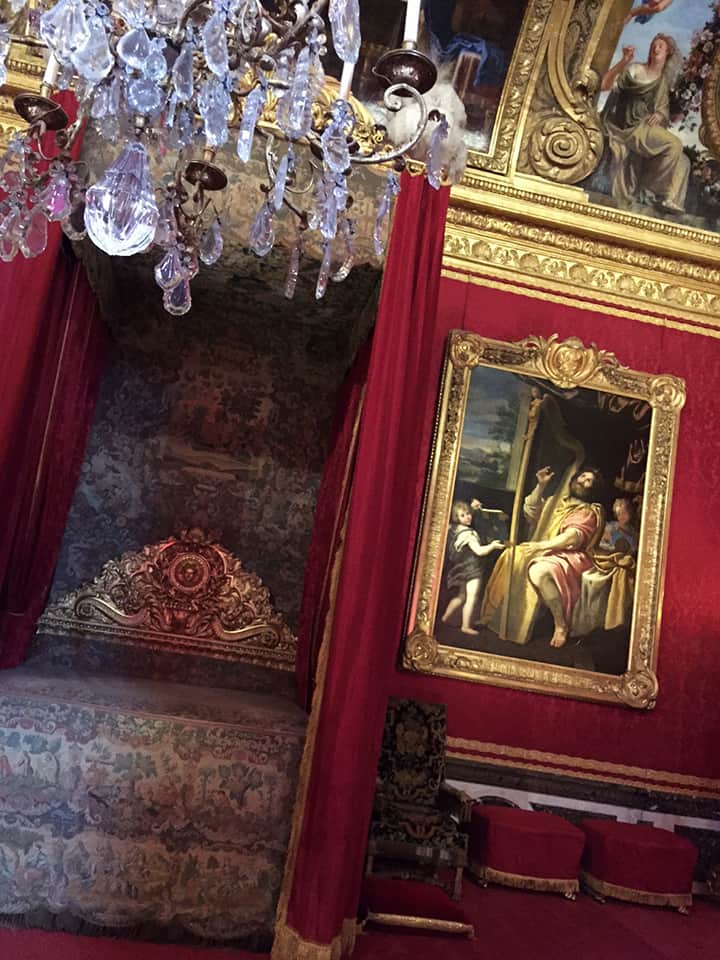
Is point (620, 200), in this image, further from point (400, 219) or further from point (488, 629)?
point (488, 629)

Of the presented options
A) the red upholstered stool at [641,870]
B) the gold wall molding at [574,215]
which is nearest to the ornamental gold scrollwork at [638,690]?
the red upholstered stool at [641,870]

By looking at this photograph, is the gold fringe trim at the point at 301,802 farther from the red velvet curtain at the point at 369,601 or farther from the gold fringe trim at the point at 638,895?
the gold fringe trim at the point at 638,895

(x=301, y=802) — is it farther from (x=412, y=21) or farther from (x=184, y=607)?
(x=412, y=21)

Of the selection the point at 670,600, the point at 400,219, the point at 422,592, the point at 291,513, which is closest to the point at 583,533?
the point at 670,600

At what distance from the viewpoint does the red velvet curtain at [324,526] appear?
14.6 ft

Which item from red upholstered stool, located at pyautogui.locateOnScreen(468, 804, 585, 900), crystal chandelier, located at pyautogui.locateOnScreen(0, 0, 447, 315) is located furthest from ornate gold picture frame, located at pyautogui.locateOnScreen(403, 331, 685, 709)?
crystal chandelier, located at pyautogui.locateOnScreen(0, 0, 447, 315)

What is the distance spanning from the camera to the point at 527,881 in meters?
4.53

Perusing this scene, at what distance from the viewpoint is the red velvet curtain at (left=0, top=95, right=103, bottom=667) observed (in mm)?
3420

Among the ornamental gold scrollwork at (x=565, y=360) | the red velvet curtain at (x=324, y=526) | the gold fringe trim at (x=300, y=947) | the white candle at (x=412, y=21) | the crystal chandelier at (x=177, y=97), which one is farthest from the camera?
the ornamental gold scrollwork at (x=565, y=360)

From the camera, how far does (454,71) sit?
5.57m

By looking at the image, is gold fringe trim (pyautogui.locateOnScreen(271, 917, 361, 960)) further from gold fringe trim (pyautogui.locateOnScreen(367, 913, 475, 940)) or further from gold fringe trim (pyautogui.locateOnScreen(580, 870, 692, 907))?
gold fringe trim (pyautogui.locateOnScreen(580, 870, 692, 907))

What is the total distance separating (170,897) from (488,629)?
2756mm

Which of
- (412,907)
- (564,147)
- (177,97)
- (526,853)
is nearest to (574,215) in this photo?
(564,147)

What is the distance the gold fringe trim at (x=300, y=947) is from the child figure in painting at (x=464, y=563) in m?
2.38
